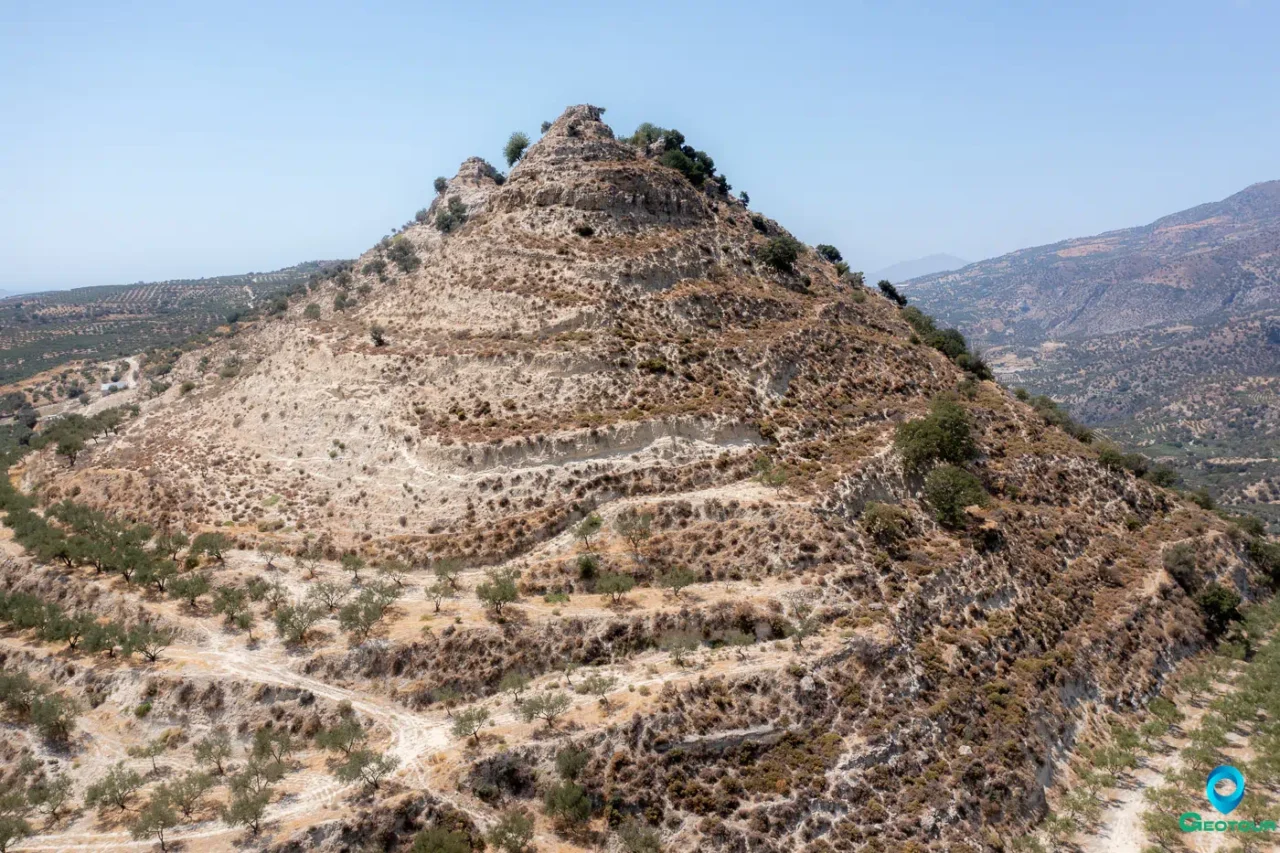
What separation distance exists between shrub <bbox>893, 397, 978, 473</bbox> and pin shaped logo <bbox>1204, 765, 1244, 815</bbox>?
27145mm

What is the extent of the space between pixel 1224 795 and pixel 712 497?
3568 cm

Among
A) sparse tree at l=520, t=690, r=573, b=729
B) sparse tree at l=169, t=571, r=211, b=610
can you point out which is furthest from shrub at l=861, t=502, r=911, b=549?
sparse tree at l=169, t=571, r=211, b=610

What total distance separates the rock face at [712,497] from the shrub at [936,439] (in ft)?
6.87

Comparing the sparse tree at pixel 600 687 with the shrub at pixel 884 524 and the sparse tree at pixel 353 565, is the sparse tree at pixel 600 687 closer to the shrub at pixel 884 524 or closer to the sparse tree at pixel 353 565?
the sparse tree at pixel 353 565

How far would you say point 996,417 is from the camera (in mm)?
72375

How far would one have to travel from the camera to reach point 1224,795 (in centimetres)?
4100

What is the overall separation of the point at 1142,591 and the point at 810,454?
2984cm

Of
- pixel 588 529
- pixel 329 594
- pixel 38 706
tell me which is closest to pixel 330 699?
pixel 329 594

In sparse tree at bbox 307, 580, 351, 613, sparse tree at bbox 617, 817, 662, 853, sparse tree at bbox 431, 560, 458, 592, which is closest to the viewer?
sparse tree at bbox 617, 817, 662, 853

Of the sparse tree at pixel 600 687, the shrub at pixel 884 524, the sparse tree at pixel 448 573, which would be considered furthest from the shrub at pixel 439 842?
the shrub at pixel 884 524

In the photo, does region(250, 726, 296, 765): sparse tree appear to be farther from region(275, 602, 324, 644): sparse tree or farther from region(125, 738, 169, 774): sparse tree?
region(275, 602, 324, 644): sparse tree

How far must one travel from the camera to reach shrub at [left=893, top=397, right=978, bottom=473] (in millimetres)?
58875

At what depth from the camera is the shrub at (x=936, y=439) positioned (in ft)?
193

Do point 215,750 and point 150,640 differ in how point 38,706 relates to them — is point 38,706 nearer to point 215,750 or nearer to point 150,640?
point 150,640
